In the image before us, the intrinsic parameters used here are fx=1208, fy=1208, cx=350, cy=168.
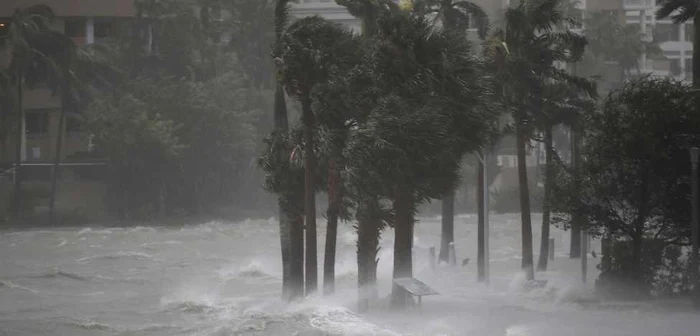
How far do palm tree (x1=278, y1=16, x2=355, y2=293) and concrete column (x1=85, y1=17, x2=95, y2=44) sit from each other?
203ft

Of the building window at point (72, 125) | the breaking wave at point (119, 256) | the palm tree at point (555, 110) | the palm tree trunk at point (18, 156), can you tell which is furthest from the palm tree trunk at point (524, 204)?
the building window at point (72, 125)

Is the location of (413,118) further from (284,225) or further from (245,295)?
(245,295)

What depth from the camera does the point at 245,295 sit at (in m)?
39.8

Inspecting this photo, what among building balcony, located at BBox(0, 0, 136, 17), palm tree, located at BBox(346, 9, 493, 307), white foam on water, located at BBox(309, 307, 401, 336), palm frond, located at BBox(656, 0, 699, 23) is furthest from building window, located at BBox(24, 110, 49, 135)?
palm tree, located at BBox(346, 9, 493, 307)

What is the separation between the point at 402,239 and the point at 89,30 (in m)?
64.5

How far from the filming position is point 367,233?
30.1m

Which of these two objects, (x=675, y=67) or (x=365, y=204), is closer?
(x=365, y=204)

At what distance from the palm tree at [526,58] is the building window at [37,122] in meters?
55.7

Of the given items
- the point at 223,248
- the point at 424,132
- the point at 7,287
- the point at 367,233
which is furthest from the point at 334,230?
the point at 223,248

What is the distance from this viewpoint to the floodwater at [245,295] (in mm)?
27141

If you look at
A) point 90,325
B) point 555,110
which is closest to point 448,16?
point 555,110

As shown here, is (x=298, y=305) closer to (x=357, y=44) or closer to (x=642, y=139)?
(x=357, y=44)

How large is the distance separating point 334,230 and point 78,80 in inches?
2213

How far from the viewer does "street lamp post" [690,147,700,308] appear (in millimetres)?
26750
